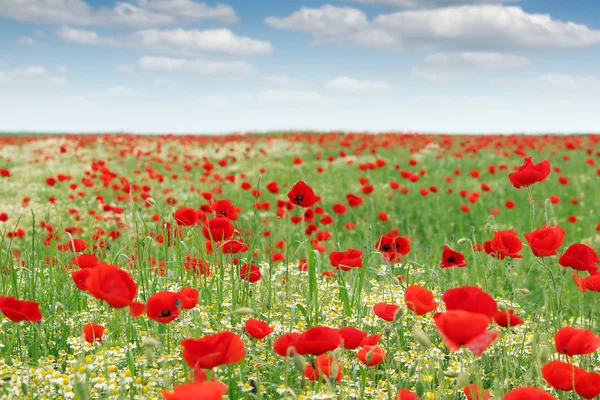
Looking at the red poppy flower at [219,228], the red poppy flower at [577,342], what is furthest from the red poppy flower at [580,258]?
the red poppy flower at [219,228]

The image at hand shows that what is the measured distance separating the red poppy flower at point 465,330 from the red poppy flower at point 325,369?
0.38m

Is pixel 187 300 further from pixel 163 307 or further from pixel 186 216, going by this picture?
pixel 186 216

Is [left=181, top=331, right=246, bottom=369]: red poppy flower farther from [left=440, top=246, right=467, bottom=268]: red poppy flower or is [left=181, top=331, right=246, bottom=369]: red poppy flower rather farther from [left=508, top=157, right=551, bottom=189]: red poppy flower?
[left=508, top=157, right=551, bottom=189]: red poppy flower

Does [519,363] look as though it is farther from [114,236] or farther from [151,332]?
[114,236]

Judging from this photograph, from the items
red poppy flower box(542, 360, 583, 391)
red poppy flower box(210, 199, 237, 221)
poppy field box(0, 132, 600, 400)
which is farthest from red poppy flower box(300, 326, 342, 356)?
red poppy flower box(210, 199, 237, 221)

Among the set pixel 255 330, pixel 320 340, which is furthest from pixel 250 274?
pixel 320 340

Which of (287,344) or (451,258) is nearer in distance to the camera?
(287,344)

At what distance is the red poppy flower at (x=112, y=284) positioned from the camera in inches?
69.8

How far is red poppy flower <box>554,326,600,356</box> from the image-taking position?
189 cm

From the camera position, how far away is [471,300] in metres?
1.79

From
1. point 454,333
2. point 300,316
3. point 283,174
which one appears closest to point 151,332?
point 300,316

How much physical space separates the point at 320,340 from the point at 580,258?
1376 millimetres

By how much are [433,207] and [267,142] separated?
12.8m

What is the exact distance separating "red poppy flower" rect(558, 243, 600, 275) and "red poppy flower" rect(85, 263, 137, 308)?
1813 millimetres
